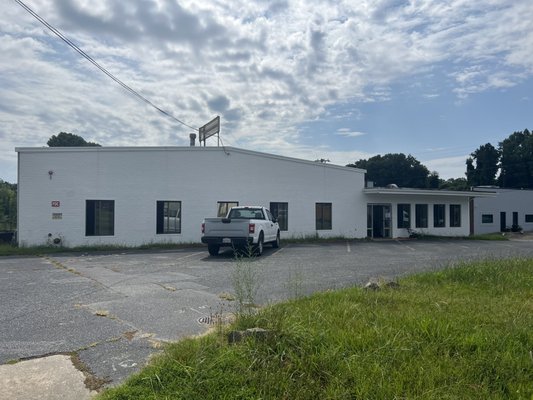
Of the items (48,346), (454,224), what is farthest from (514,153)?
(48,346)

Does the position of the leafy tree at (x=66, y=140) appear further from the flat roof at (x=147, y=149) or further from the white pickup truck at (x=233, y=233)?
the white pickup truck at (x=233, y=233)

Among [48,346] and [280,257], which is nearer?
[48,346]

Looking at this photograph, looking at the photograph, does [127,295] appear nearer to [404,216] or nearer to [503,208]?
[404,216]

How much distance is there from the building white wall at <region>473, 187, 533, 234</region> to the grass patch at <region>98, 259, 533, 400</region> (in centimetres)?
3605

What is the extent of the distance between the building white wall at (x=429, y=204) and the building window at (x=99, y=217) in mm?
14780

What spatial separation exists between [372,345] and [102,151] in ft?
61.2

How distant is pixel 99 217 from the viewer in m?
20.2

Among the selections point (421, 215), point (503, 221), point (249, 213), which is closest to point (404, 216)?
point (421, 215)

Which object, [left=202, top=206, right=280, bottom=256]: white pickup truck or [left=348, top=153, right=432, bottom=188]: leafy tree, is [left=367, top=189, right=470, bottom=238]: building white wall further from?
[left=348, top=153, right=432, bottom=188]: leafy tree

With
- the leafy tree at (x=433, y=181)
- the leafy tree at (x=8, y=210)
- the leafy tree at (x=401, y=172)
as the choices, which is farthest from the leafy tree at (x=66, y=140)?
the leafy tree at (x=433, y=181)

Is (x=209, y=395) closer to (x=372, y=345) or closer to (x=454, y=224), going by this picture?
(x=372, y=345)

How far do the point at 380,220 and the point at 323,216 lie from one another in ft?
14.5

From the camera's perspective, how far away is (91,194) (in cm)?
2002

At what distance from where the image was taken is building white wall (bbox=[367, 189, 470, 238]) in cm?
2623
